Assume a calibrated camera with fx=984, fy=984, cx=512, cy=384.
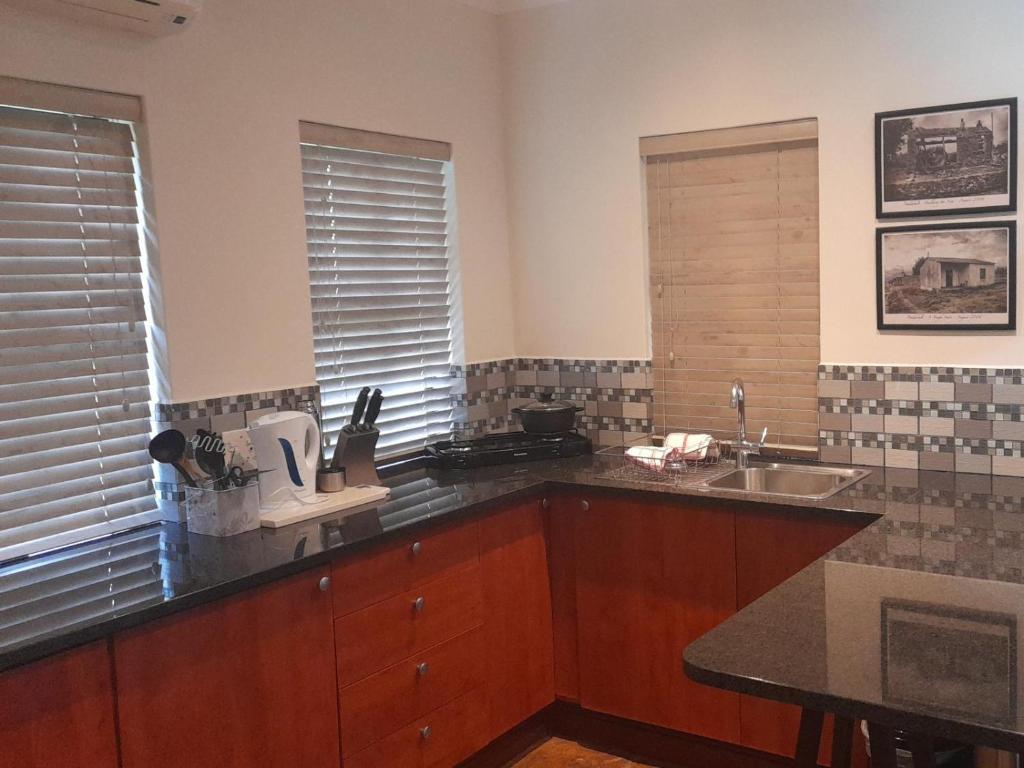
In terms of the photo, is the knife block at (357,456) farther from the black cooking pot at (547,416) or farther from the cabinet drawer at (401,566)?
the black cooking pot at (547,416)

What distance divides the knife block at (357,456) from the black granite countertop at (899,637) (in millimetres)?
1539

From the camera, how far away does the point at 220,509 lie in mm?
2691

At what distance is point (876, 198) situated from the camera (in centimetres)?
329

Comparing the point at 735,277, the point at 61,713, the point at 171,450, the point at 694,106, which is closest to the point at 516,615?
the point at 171,450

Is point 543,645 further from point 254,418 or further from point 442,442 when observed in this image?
point 254,418

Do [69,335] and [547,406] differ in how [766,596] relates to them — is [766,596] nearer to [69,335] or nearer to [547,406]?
[547,406]

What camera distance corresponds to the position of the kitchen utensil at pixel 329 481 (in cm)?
312

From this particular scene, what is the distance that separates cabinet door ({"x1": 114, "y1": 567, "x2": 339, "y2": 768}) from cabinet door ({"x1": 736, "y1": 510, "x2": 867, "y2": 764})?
127 centimetres

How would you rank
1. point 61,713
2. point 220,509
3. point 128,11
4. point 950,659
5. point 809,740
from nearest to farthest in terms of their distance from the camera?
point 950,659 → point 809,740 → point 61,713 → point 128,11 → point 220,509

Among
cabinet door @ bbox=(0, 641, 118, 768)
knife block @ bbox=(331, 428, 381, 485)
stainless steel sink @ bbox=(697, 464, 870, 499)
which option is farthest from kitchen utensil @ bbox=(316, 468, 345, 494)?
stainless steel sink @ bbox=(697, 464, 870, 499)

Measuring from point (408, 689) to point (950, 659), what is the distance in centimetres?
164

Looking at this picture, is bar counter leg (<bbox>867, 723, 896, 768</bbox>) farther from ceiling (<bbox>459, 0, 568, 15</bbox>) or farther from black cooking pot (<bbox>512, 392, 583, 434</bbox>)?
ceiling (<bbox>459, 0, 568, 15</bbox>)

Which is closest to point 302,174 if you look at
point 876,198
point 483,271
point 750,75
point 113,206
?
point 113,206

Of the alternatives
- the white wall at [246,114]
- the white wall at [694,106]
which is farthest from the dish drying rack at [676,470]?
the white wall at [246,114]
